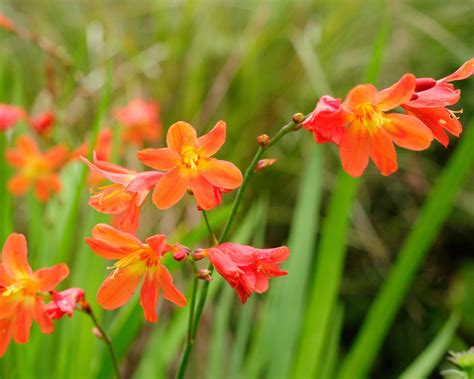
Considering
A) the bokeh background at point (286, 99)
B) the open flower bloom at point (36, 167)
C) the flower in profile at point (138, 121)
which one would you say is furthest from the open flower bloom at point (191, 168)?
the bokeh background at point (286, 99)

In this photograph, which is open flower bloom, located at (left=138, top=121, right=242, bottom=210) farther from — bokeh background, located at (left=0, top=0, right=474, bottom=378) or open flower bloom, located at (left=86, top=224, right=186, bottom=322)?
bokeh background, located at (left=0, top=0, right=474, bottom=378)

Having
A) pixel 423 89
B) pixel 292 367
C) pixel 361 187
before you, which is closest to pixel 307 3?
pixel 361 187

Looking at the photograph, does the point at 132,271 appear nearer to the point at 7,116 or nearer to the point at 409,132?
the point at 409,132

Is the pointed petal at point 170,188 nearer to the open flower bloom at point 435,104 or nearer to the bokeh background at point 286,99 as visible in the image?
the open flower bloom at point 435,104

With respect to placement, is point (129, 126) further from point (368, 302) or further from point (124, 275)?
point (124, 275)

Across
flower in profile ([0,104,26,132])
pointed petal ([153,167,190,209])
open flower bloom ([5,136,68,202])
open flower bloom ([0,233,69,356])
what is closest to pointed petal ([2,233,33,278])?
open flower bloom ([0,233,69,356])

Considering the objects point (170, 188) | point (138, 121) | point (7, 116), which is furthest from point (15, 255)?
point (138, 121)
